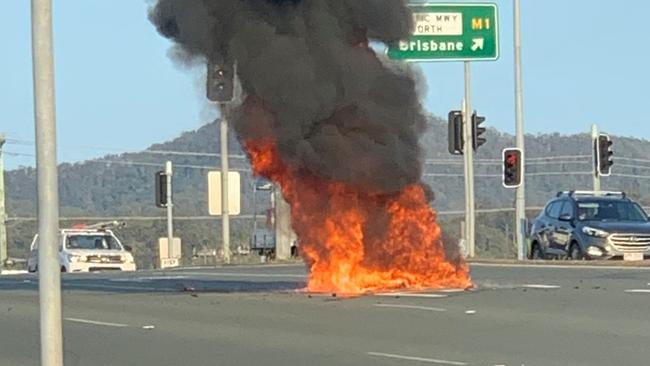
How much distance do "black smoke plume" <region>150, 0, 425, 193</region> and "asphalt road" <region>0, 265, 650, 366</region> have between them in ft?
7.58

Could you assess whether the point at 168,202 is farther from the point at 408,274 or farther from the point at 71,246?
the point at 408,274

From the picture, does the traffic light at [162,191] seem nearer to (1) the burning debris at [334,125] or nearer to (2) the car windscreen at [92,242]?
(2) the car windscreen at [92,242]

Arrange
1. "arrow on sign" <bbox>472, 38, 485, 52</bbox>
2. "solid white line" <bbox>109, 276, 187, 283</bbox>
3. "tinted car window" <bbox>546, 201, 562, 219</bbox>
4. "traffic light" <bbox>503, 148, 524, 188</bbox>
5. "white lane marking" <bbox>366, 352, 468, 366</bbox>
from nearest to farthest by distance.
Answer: "white lane marking" <bbox>366, 352, 468, 366</bbox>
"solid white line" <bbox>109, 276, 187, 283</bbox>
"tinted car window" <bbox>546, 201, 562, 219</bbox>
"arrow on sign" <bbox>472, 38, 485, 52</bbox>
"traffic light" <bbox>503, 148, 524, 188</bbox>

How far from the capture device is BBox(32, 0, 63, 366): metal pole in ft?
23.1

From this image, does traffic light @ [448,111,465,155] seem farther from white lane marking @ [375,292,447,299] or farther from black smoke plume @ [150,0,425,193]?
white lane marking @ [375,292,447,299]

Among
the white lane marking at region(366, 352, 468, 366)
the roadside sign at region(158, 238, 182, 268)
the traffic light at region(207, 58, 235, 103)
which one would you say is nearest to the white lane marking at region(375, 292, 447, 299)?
the traffic light at region(207, 58, 235, 103)

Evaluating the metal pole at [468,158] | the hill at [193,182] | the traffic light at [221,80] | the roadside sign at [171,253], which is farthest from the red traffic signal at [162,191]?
the hill at [193,182]

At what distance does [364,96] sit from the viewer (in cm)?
2253

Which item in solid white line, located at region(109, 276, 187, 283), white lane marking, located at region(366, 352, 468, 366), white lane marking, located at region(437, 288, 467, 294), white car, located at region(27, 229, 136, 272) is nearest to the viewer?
white lane marking, located at region(366, 352, 468, 366)

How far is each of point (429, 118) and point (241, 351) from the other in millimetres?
10123

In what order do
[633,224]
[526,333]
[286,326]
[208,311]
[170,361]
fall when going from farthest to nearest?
[633,224] < [208,311] < [286,326] < [526,333] < [170,361]

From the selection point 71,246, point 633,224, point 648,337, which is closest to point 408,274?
point 648,337

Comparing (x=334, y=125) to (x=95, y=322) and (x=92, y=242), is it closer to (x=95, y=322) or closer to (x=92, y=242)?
(x=95, y=322)

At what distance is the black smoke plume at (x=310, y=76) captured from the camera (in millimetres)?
21859
